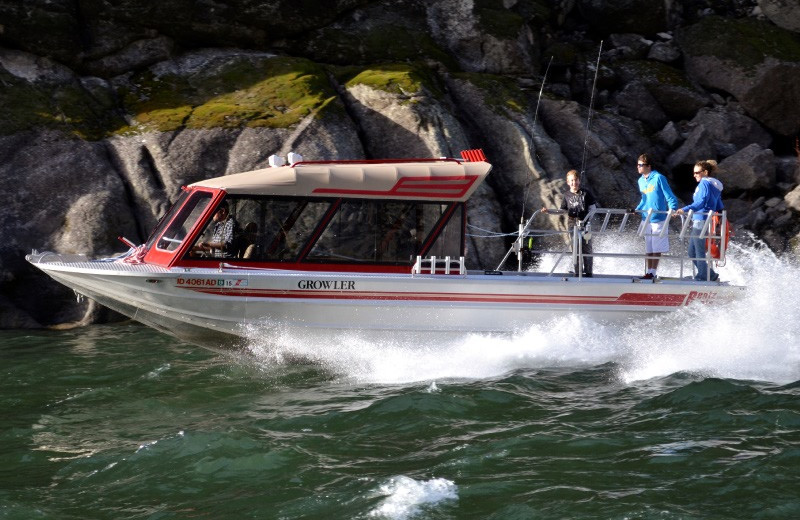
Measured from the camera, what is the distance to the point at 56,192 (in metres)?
16.1


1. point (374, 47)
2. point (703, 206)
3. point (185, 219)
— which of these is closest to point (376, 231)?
point (185, 219)

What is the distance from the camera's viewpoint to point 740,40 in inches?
920

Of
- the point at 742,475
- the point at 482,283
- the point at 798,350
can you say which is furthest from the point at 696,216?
the point at 742,475

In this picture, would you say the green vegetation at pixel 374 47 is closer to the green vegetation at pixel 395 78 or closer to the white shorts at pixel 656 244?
the green vegetation at pixel 395 78

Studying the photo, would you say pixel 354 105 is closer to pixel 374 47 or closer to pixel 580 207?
pixel 374 47

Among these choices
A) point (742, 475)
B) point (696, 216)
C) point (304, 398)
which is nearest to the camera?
point (742, 475)

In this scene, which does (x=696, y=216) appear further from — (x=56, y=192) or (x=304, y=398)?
(x=56, y=192)

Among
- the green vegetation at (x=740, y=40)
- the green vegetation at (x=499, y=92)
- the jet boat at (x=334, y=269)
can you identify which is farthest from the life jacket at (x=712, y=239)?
the green vegetation at (x=740, y=40)

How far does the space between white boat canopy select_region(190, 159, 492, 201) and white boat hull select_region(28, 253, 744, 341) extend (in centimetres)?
107

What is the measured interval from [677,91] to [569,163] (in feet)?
17.9

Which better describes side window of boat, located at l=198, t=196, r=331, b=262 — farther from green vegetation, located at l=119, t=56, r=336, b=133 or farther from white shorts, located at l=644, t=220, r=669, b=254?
green vegetation, located at l=119, t=56, r=336, b=133

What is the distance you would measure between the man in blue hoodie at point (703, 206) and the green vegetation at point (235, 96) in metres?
7.64

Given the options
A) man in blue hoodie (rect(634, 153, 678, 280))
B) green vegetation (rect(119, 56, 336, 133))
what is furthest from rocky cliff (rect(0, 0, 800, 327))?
man in blue hoodie (rect(634, 153, 678, 280))

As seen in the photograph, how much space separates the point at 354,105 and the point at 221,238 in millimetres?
7519
